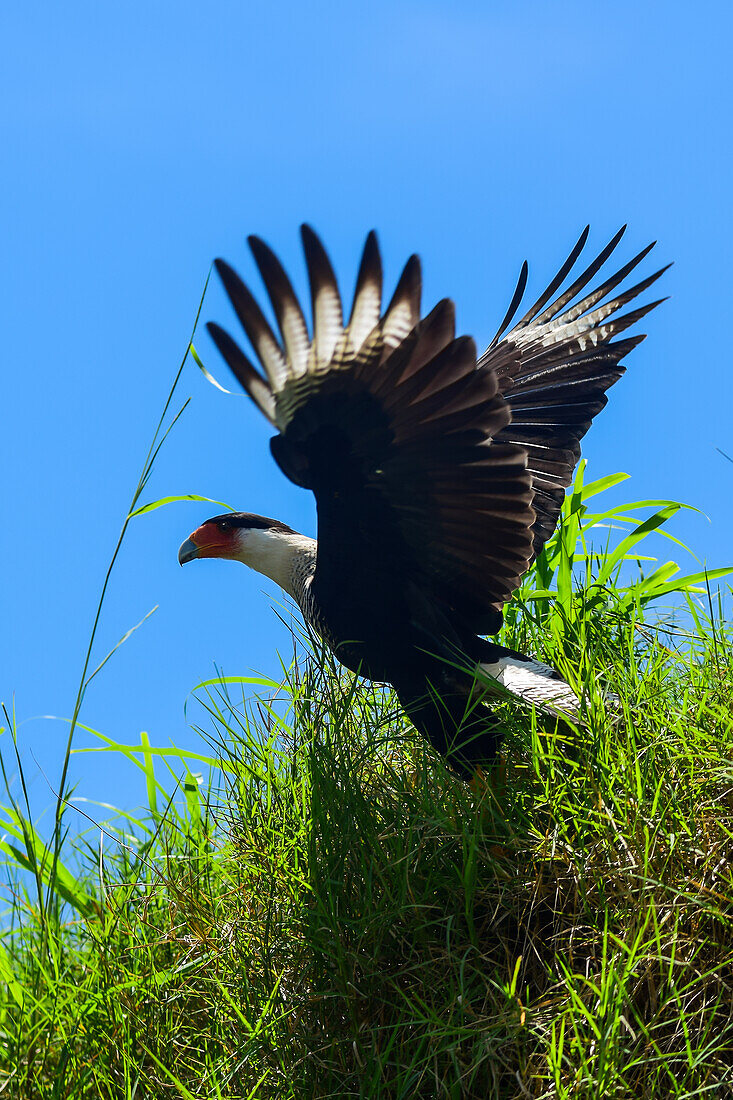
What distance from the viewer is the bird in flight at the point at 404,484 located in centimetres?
248

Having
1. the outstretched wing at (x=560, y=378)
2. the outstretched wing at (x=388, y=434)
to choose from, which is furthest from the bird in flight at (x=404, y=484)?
the outstretched wing at (x=560, y=378)

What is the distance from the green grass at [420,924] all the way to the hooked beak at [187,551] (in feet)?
3.83

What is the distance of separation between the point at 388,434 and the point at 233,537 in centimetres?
141

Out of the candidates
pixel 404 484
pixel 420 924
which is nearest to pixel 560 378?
pixel 404 484

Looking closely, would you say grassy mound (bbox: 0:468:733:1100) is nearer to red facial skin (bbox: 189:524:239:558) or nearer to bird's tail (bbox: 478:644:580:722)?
bird's tail (bbox: 478:644:580:722)

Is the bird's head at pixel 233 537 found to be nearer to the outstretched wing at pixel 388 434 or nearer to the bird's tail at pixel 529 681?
the outstretched wing at pixel 388 434

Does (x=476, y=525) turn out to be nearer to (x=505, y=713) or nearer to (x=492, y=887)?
(x=505, y=713)

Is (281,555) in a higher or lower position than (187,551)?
lower

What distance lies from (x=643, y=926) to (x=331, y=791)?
0.87m

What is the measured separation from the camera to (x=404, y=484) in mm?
2756

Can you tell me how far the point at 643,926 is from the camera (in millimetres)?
2092

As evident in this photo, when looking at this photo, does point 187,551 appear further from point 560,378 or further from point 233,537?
point 560,378

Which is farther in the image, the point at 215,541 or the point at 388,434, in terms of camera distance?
the point at 215,541

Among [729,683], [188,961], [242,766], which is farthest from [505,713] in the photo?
[188,961]
